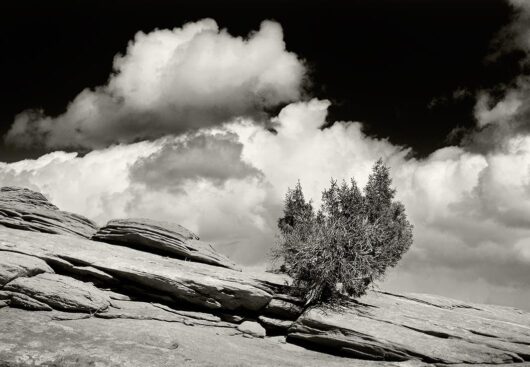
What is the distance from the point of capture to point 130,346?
1567cm

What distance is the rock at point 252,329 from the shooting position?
21719 millimetres

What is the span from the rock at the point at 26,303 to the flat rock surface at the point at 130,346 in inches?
15.0

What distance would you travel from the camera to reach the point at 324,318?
837 inches

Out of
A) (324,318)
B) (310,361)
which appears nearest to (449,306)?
(324,318)

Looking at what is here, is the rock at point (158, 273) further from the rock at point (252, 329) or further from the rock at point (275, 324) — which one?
the rock at point (252, 329)

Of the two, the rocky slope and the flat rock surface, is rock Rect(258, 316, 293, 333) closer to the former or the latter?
the rocky slope

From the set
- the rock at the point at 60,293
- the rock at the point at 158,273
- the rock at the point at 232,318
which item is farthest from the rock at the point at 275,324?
the rock at the point at 60,293

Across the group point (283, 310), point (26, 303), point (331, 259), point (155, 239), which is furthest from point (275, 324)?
point (26, 303)

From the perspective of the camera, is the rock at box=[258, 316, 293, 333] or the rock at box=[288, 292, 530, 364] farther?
the rock at box=[258, 316, 293, 333]

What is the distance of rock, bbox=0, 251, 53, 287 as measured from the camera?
61.1ft

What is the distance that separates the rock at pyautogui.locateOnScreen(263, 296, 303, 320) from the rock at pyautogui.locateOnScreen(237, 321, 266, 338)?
120 cm

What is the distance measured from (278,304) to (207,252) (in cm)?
719

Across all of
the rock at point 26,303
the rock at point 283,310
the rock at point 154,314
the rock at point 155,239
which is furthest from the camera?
the rock at point 155,239

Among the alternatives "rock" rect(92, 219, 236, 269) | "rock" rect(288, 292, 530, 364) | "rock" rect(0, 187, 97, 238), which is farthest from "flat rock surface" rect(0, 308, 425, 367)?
"rock" rect(0, 187, 97, 238)
